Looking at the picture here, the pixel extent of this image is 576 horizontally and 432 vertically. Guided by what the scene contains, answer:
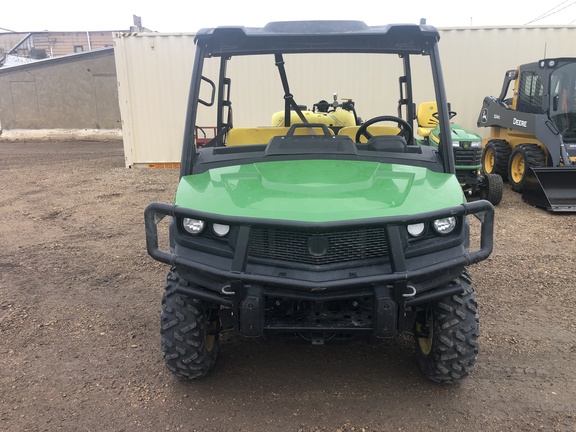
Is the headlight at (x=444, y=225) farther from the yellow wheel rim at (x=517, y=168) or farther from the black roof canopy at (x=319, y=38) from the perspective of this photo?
the yellow wheel rim at (x=517, y=168)

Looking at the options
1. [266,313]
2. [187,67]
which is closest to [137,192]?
[187,67]

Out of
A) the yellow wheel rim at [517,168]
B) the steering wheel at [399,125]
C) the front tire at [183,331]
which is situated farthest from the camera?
the yellow wheel rim at [517,168]

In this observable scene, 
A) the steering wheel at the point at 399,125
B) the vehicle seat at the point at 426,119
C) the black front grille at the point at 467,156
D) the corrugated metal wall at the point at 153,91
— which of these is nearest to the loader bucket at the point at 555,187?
the black front grille at the point at 467,156

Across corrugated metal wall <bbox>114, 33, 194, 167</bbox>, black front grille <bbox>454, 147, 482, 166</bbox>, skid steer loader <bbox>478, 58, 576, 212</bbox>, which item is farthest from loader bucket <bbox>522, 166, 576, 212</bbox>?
corrugated metal wall <bbox>114, 33, 194, 167</bbox>

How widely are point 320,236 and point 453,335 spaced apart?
3.10 feet

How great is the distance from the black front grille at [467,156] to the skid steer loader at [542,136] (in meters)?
0.79

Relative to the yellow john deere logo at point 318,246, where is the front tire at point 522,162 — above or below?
below

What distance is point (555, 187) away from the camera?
7008 millimetres

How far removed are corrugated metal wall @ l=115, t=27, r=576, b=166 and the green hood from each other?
7915mm

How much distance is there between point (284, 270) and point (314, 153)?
1043mm

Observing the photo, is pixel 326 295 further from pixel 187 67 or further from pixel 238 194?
pixel 187 67

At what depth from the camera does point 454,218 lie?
2.47 metres

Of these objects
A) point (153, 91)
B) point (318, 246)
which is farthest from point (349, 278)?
point (153, 91)

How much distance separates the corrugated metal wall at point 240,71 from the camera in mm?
10102
